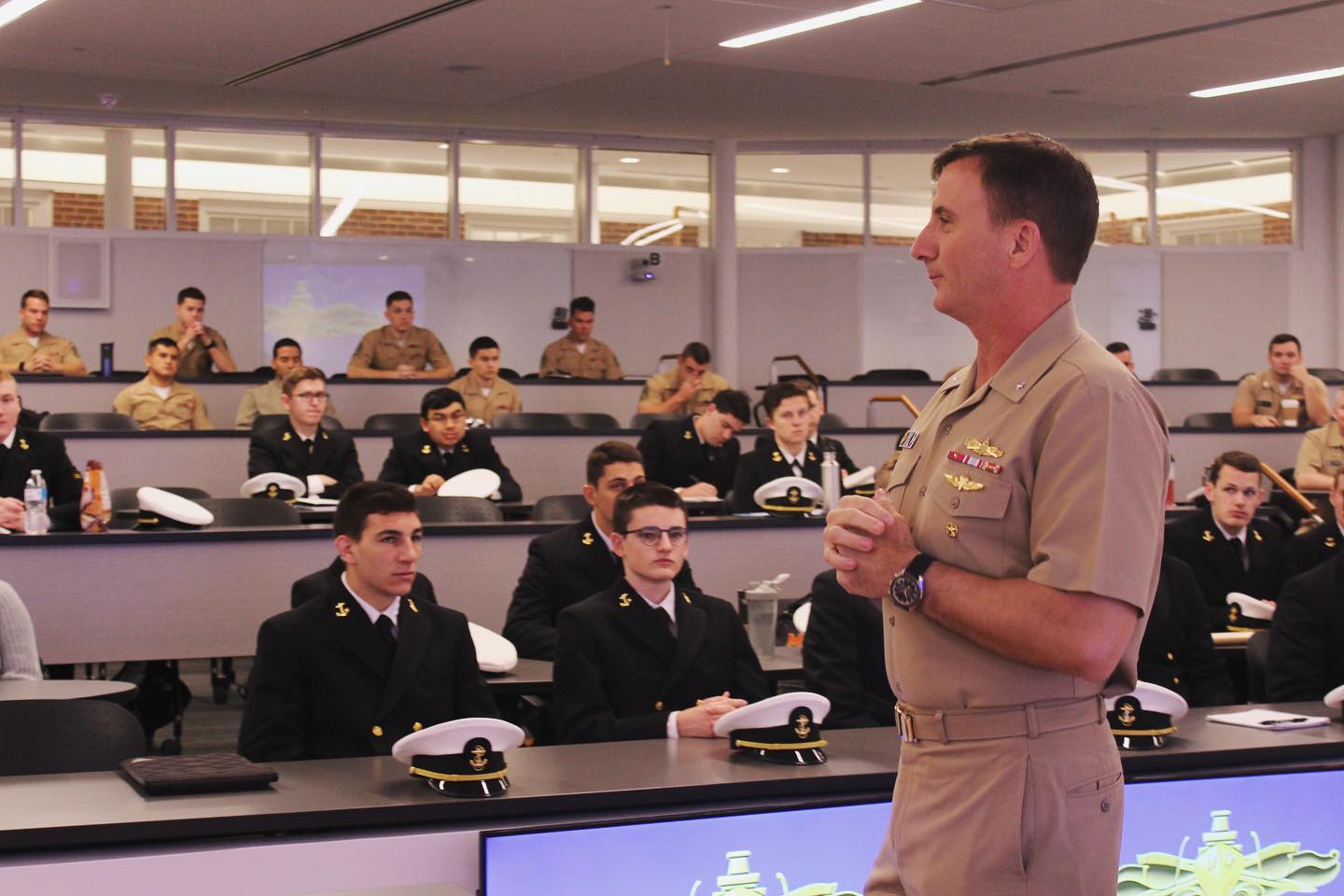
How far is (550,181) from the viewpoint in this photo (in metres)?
14.1

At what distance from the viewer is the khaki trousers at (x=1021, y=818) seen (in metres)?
1.67

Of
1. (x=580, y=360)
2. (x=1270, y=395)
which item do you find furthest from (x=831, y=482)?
(x=580, y=360)

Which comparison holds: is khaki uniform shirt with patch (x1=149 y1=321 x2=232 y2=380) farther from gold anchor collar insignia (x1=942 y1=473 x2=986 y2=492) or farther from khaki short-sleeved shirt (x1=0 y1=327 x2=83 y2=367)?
gold anchor collar insignia (x1=942 y1=473 x2=986 y2=492)

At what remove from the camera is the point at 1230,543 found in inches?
232

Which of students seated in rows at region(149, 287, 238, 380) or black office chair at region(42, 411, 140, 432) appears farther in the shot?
students seated in rows at region(149, 287, 238, 380)

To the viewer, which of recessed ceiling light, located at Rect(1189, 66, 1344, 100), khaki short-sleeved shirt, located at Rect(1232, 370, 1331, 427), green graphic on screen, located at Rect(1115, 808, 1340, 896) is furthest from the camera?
recessed ceiling light, located at Rect(1189, 66, 1344, 100)

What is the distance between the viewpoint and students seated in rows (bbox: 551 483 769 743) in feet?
12.6

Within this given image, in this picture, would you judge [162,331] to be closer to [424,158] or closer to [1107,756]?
[424,158]

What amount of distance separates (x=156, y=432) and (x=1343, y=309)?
11046 mm

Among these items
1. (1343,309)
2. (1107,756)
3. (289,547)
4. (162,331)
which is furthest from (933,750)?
(1343,309)

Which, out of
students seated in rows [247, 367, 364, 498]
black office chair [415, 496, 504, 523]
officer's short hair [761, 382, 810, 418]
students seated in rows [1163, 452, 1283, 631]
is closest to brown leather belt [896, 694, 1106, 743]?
students seated in rows [1163, 452, 1283, 631]

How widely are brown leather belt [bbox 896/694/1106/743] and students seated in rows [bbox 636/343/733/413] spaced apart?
8.19 m

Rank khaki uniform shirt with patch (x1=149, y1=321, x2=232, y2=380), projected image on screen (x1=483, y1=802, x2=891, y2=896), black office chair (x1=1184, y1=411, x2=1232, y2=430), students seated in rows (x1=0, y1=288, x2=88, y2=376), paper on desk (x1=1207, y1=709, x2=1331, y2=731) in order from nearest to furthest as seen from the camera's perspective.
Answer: projected image on screen (x1=483, y1=802, x2=891, y2=896) → paper on desk (x1=1207, y1=709, x2=1331, y2=731) → black office chair (x1=1184, y1=411, x2=1232, y2=430) → students seated in rows (x1=0, y1=288, x2=88, y2=376) → khaki uniform shirt with patch (x1=149, y1=321, x2=232, y2=380)

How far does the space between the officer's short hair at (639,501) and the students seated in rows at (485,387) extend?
5.86 metres
